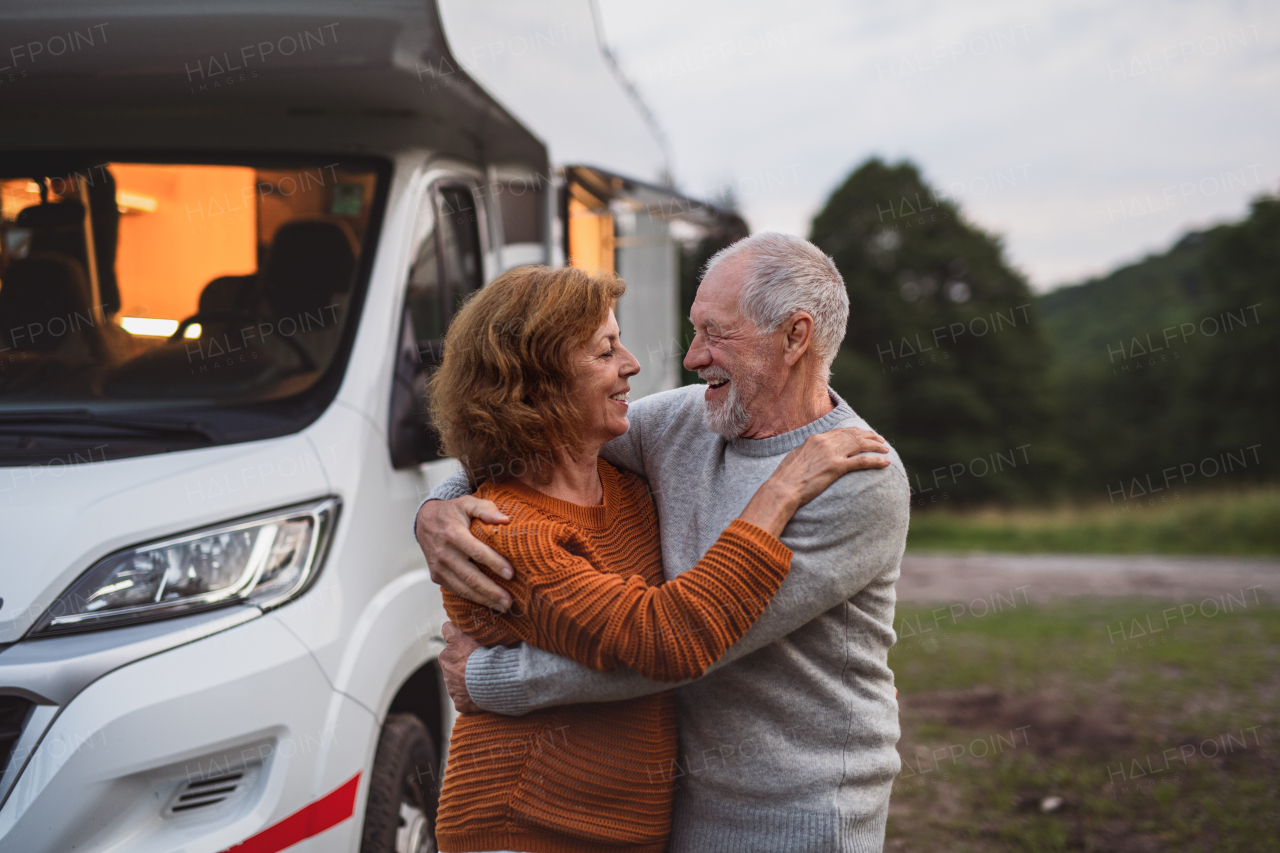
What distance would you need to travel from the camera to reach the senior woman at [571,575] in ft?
5.26

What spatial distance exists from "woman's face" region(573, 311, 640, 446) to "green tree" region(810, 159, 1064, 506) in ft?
95.8

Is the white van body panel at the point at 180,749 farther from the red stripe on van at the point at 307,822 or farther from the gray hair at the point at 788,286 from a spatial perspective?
the gray hair at the point at 788,286

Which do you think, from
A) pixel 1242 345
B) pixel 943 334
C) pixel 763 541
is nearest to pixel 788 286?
pixel 763 541

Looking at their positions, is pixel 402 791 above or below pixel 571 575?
below

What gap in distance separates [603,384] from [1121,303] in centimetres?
5634

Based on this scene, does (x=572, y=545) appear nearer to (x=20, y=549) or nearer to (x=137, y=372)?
(x=20, y=549)

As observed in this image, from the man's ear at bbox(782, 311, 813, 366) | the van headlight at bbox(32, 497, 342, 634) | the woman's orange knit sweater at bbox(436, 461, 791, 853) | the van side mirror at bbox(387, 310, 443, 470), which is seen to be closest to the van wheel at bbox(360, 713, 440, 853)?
the van headlight at bbox(32, 497, 342, 634)

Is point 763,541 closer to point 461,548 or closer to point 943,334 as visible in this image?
point 461,548

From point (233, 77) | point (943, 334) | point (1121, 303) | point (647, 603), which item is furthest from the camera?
point (1121, 303)

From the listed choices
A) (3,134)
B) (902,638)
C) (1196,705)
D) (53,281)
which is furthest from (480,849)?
(902,638)

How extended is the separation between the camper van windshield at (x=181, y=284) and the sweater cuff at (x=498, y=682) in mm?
1054

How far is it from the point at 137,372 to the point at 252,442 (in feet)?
1.77

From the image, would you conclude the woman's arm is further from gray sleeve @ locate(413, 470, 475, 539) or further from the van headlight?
the van headlight

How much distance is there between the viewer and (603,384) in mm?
1877
